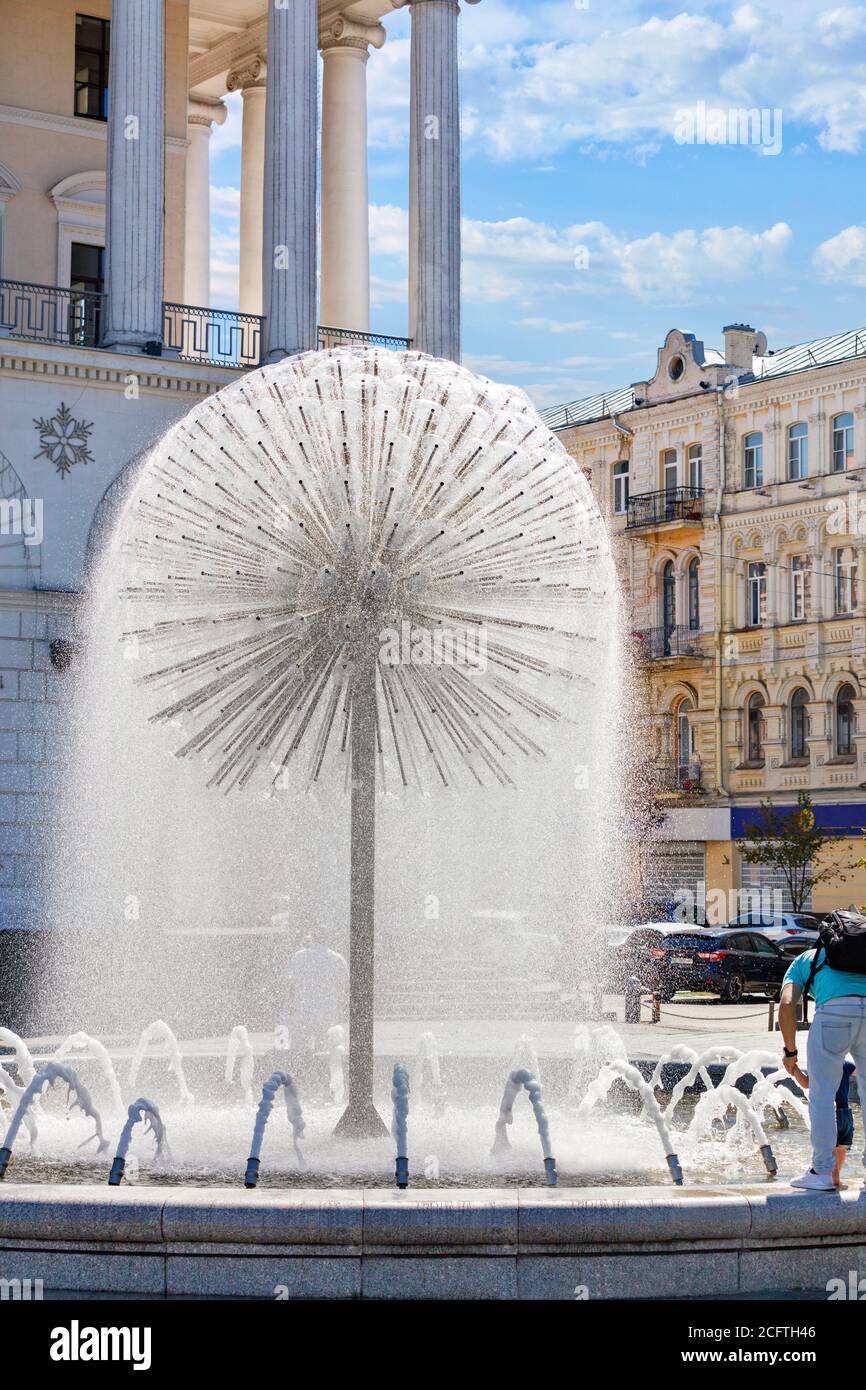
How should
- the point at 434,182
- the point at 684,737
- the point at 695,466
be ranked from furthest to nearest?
the point at 695,466, the point at 684,737, the point at 434,182

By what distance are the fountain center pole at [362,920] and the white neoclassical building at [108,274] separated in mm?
16726

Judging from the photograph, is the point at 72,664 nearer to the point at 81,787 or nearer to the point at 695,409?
the point at 81,787

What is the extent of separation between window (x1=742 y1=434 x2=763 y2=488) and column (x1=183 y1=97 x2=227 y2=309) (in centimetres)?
2061

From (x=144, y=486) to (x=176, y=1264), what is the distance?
16.8ft

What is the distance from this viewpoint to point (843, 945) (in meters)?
8.63

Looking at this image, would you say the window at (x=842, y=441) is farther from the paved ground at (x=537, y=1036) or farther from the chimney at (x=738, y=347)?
the paved ground at (x=537, y=1036)

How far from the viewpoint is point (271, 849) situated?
2777 centimetres

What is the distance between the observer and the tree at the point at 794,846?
48531 millimetres

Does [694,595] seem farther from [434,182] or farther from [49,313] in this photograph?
[49,313]

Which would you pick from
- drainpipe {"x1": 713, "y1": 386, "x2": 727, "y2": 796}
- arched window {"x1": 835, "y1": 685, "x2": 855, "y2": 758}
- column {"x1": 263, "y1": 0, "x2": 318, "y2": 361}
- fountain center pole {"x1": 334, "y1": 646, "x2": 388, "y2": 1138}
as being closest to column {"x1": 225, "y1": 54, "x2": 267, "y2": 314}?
column {"x1": 263, "y1": 0, "x2": 318, "y2": 361}

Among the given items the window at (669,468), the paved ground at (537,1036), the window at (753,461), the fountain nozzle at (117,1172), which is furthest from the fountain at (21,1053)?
the window at (669,468)

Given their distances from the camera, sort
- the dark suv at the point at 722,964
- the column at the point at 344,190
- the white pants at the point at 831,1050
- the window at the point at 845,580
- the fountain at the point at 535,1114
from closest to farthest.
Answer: the white pants at the point at 831,1050 → the fountain at the point at 535,1114 → the dark suv at the point at 722,964 → the column at the point at 344,190 → the window at the point at 845,580

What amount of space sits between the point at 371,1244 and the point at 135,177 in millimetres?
22809

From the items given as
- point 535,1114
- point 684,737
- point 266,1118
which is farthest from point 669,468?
point 266,1118
